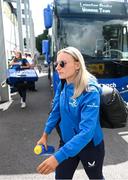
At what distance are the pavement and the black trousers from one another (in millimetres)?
2014

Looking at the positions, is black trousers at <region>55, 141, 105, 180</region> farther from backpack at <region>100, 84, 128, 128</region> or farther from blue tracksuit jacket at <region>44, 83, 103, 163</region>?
backpack at <region>100, 84, 128, 128</region>

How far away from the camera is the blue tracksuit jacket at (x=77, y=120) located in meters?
2.69

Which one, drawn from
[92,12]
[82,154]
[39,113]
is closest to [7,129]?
[39,113]

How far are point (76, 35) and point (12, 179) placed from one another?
5.15 m

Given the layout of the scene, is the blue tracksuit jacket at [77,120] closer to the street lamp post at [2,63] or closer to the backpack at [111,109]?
the backpack at [111,109]

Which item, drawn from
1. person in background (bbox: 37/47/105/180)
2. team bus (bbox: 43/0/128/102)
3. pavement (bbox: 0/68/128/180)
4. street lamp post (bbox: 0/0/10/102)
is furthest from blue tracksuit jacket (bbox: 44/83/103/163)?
street lamp post (bbox: 0/0/10/102)

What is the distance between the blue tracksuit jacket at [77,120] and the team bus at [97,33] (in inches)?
247

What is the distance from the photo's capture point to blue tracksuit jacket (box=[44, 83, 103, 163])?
2689mm

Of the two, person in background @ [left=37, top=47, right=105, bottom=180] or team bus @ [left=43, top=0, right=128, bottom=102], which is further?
team bus @ [left=43, top=0, right=128, bottom=102]

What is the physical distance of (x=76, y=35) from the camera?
30.8ft

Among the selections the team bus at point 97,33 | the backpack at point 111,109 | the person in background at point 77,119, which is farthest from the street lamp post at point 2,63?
the backpack at point 111,109

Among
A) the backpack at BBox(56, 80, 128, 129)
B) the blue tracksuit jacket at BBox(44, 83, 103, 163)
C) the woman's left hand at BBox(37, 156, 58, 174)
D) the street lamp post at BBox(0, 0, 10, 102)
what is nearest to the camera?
the woman's left hand at BBox(37, 156, 58, 174)

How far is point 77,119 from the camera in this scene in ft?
9.58

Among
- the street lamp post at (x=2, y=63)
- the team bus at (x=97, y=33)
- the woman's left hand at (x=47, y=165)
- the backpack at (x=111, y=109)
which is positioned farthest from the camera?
the street lamp post at (x=2, y=63)
